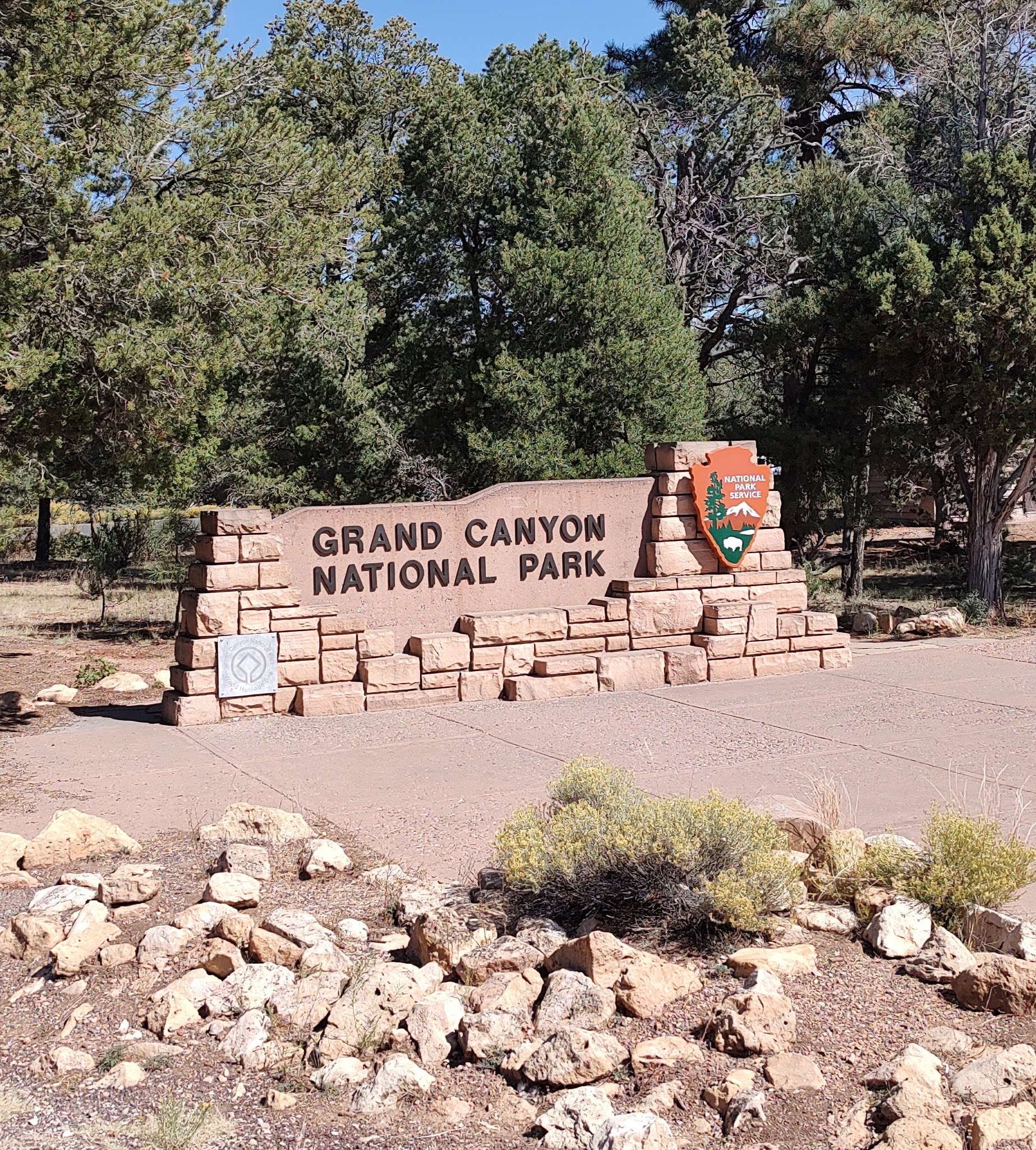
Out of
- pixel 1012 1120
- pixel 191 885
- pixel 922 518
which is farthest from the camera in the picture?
pixel 922 518

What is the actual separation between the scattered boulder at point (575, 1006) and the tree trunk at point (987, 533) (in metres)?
16.4

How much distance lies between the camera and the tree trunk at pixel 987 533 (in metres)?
20.2

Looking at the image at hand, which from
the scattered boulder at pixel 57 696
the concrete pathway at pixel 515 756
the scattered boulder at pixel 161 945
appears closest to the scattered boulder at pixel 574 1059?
the scattered boulder at pixel 161 945

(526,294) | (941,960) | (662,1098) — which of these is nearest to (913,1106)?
(662,1098)

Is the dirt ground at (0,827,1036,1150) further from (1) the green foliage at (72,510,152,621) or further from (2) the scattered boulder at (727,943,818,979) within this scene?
(1) the green foliage at (72,510,152,621)

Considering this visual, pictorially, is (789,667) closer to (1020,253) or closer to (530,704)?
(530,704)

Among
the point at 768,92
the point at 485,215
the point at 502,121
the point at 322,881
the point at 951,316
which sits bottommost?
the point at 322,881

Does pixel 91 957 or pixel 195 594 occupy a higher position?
pixel 195 594

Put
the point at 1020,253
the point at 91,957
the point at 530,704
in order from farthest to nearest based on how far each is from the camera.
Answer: the point at 1020,253 → the point at 530,704 → the point at 91,957

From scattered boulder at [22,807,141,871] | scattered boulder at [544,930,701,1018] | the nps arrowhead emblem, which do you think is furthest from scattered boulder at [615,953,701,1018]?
the nps arrowhead emblem

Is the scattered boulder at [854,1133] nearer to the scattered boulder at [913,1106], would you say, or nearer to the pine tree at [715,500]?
the scattered boulder at [913,1106]

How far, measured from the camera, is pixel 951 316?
18.4 m

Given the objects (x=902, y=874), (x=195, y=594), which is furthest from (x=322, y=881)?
(x=195, y=594)

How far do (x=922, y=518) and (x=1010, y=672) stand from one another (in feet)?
67.5
